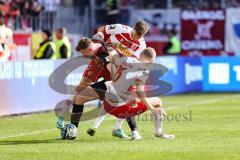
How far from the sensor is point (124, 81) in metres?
14.7

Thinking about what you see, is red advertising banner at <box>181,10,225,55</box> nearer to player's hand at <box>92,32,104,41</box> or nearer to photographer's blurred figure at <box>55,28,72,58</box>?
photographer's blurred figure at <box>55,28,72,58</box>

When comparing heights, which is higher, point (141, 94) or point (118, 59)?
point (118, 59)

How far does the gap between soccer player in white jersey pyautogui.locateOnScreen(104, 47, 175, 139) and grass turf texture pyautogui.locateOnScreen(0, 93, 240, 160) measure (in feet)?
1.51

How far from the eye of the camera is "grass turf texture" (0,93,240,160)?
40.0ft

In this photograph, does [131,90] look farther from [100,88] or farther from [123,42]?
[123,42]

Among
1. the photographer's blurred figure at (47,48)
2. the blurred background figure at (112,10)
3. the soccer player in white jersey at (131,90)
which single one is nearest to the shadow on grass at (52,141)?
the soccer player in white jersey at (131,90)

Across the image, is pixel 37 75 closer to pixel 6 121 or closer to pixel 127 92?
pixel 6 121

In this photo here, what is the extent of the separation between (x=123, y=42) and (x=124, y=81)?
65cm

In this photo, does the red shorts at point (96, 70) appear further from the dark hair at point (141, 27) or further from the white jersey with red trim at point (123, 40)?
the dark hair at point (141, 27)

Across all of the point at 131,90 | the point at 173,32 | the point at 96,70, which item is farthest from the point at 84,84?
the point at 173,32

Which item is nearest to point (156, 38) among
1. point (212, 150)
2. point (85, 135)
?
point (85, 135)

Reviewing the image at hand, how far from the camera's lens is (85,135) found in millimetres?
15242

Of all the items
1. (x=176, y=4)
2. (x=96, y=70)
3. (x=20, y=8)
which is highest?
(x=96, y=70)

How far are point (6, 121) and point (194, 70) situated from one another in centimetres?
1223
